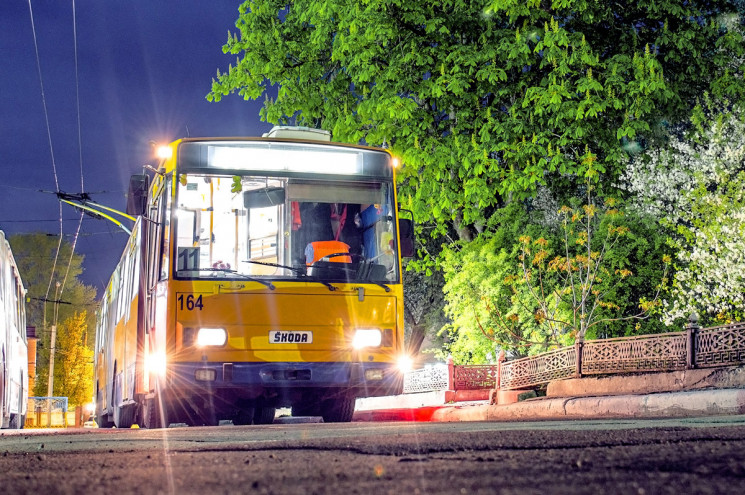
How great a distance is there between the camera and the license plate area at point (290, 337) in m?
12.1

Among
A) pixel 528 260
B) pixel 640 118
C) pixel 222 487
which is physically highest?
pixel 640 118

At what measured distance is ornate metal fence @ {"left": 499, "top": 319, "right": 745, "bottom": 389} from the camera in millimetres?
15328

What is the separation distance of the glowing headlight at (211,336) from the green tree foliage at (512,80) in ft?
35.9

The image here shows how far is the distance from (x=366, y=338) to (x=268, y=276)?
4.79 feet

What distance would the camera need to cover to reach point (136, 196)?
474 inches

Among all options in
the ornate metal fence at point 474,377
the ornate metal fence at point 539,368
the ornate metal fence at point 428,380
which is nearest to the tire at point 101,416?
the ornate metal fence at point 539,368

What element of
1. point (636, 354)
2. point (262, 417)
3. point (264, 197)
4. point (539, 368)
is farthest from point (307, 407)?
point (539, 368)

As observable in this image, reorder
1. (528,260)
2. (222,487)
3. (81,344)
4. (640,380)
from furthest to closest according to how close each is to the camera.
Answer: (81,344), (528,260), (640,380), (222,487)

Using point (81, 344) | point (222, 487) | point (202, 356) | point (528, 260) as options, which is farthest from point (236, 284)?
point (81, 344)

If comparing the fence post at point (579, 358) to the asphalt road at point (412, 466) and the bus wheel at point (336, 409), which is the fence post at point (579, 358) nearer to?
the bus wheel at point (336, 409)

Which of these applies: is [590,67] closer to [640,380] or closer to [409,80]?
[409,80]

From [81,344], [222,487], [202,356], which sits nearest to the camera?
[222,487]

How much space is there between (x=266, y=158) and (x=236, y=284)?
167 cm

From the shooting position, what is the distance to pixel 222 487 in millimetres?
4238
